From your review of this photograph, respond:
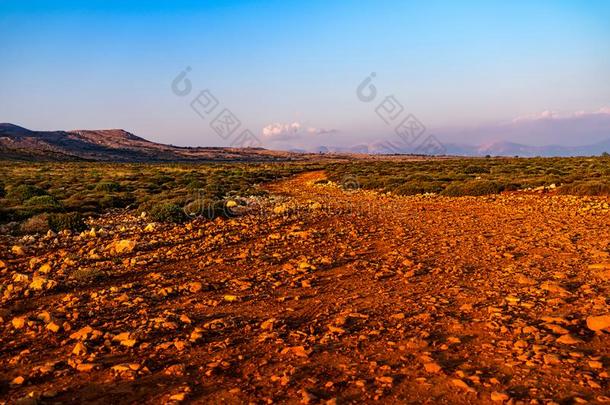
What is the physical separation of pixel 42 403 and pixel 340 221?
10.4 meters

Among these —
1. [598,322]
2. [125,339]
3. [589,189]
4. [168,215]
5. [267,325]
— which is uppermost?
[589,189]

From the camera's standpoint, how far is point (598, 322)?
504 centimetres

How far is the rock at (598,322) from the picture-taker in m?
5.00

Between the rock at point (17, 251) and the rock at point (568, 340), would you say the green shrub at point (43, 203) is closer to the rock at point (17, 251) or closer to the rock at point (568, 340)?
the rock at point (17, 251)

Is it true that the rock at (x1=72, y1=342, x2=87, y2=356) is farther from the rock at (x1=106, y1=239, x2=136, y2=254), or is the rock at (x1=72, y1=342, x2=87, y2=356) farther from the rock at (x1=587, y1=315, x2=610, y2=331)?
the rock at (x1=587, y1=315, x2=610, y2=331)

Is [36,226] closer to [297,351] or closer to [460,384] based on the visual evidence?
[297,351]

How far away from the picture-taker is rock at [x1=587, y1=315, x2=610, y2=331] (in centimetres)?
500

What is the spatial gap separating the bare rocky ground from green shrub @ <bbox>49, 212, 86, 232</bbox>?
1952 millimetres

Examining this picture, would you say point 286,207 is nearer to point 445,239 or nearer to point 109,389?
point 445,239

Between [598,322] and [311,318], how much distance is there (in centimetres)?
328

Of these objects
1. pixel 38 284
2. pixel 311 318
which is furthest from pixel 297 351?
pixel 38 284

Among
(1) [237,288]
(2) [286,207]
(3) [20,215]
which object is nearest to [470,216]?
(2) [286,207]

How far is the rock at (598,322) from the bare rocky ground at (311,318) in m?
0.01

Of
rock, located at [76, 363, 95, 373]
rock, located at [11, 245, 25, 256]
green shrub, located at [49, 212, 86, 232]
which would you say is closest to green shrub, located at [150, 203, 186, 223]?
green shrub, located at [49, 212, 86, 232]
